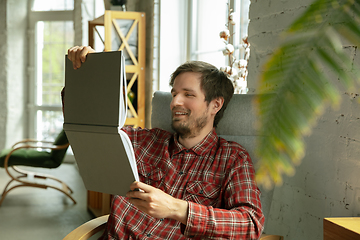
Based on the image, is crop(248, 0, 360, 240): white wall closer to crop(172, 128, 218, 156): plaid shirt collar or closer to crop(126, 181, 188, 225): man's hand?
crop(172, 128, 218, 156): plaid shirt collar

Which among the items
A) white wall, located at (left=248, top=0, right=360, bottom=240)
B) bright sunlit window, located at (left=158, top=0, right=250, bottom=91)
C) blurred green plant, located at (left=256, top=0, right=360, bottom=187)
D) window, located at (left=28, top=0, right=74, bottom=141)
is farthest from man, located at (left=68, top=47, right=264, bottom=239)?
window, located at (left=28, top=0, right=74, bottom=141)

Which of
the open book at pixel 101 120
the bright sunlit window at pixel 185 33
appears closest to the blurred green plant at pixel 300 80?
the open book at pixel 101 120

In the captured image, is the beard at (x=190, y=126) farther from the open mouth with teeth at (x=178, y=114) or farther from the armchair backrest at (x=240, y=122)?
the armchair backrest at (x=240, y=122)

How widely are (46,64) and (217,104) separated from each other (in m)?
4.53

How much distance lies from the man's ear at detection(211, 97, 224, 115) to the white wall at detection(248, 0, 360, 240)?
0.34 meters

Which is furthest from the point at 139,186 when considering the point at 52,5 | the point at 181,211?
the point at 52,5

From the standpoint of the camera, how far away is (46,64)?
547 centimetres

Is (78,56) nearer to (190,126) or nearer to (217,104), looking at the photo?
(190,126)

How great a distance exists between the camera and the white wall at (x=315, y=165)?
1339mm

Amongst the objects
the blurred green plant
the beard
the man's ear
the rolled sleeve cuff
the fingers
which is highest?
the blurred green plant

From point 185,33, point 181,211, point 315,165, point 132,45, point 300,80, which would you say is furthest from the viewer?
point 185,33

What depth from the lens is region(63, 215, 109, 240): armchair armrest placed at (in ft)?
4.24

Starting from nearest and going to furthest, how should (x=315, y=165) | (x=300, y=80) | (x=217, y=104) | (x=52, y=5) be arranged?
1. (x=300, y=80)
2. (x=315, y=165)
3. (x=217, y=104)
4. (x=52, y=5)

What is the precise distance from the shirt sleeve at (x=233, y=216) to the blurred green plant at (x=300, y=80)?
35.6 inches
